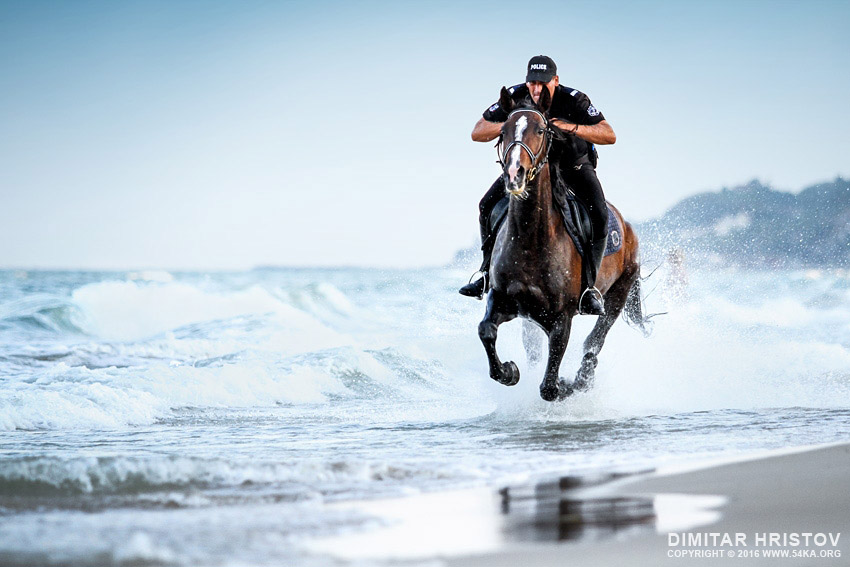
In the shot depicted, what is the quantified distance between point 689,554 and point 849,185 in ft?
190

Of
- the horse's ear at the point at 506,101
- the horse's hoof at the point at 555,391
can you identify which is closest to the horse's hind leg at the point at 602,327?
the horse's hoof at the point at 555,391

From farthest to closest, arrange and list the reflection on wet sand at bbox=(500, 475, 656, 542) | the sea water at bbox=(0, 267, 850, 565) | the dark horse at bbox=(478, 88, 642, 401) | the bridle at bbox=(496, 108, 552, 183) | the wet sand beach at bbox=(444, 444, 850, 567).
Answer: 1. the dark horse at bbox=(478, 88, 642, 401)
2. the bridle at bbox=(496, 108, 552, 183)
3. the sea water at bbox=(0, 267, 850, 565)
4. the reflection on wet sand at bbox=(500, 475, 656, 542)
5. the wet sand beach at bbox=(444, 444, 850, 567)

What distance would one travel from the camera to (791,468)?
5.66 m

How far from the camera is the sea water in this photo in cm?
443

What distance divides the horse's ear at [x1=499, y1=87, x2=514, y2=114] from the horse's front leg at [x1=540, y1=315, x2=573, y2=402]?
177 cm

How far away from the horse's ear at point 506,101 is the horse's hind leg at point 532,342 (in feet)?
8.93

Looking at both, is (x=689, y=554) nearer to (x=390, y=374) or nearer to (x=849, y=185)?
(x=390, y=374)

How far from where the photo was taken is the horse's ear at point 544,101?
6781 millimetres

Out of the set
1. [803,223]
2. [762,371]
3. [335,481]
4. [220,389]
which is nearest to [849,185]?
[803,223]

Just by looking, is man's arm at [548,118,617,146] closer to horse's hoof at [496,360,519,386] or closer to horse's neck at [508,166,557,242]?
horse's neck at [508,166,557,242]

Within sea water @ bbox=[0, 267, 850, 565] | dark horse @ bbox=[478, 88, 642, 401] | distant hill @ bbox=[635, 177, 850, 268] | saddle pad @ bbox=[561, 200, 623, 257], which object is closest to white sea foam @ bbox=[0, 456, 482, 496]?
sea water @ bbox=[0, 267, 850, 565]

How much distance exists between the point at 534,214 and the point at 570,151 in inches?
34.5

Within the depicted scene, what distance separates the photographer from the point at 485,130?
7281 mm

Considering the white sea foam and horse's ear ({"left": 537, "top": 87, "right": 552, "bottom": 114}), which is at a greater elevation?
horse's ear ({"left": 537, "top": 87, "right": 552, "bottom": 114})
